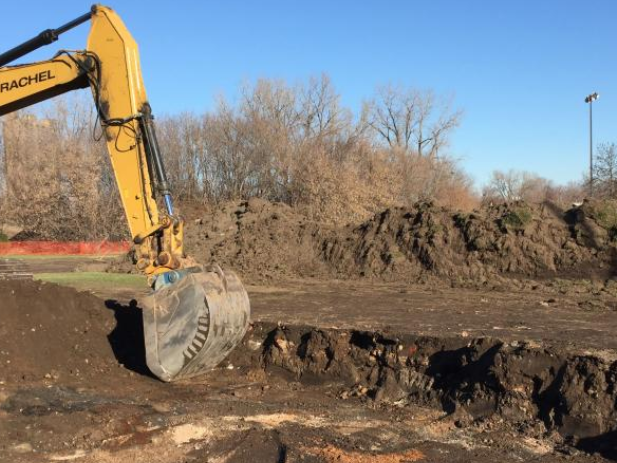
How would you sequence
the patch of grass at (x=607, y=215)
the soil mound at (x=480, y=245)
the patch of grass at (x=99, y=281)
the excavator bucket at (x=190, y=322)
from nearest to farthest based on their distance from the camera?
the excavator bucket at (x=190, y=322) → the patch of grass at (x=99, y=281) → the soil mound at (x=480, y=245) → the patch of grass at (x=607, y=215)

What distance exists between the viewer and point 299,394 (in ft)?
22.3

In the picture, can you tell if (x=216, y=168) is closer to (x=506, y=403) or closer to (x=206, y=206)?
(x=206, y=206)

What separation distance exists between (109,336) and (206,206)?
33.4m

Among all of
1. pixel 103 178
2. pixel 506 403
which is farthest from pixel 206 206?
pixel 506 403

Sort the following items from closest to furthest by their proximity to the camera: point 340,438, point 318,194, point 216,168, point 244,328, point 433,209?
1. point 340,438
2. point 244,328
3. point 433,209
4. point 318,194
5. point 216,168

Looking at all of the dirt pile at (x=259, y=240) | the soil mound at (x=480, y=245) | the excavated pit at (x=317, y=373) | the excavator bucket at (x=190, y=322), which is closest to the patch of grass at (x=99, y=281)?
the dirt pile at (x=259, y=240)

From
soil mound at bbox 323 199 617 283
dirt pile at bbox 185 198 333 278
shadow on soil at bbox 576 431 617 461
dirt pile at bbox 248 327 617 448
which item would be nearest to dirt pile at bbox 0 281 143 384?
dirt pile at bbox 248 327 617 448

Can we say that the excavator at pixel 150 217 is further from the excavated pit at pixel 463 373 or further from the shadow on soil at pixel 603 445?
the shadow on soil at pixel 603 445

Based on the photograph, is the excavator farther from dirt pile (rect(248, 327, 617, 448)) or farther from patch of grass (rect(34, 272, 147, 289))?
patch of grass (rect(34, 272, 147, 289))

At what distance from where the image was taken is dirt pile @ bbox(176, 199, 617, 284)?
50.0 ft

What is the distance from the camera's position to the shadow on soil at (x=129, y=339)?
760 cm

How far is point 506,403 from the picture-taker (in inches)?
236

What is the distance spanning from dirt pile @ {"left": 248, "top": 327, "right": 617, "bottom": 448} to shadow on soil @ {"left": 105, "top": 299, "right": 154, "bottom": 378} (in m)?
1.55

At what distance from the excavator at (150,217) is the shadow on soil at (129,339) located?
112 centimetres
